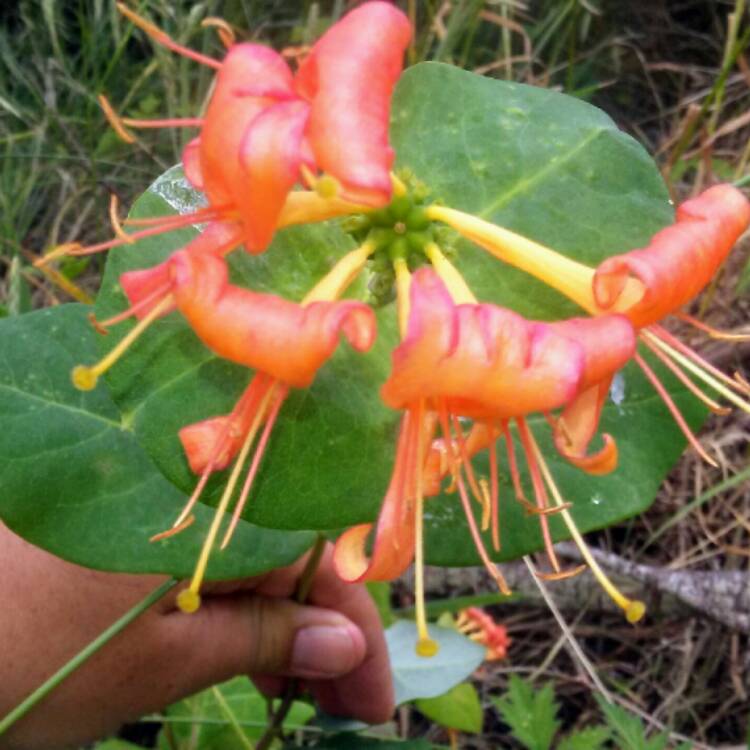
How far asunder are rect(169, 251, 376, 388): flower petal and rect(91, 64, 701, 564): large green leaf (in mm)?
152

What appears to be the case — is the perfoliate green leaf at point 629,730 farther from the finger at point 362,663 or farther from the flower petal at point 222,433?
the flower petal at point 222,433

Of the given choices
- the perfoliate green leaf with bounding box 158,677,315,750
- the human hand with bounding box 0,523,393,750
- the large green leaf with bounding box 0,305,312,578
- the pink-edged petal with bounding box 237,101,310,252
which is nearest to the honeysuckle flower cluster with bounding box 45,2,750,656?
the pink-edged petal with bounding box 237,101,310,252

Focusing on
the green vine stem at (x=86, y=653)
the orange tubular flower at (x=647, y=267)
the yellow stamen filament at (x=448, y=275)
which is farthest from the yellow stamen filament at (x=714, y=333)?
the green vine stem at (x=86, y=653)

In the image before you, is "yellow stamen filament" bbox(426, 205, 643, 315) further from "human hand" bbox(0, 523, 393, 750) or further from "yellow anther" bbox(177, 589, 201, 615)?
"human hand" bbox(0, 523, 393, 750)

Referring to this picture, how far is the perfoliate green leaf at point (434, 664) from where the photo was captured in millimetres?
1080

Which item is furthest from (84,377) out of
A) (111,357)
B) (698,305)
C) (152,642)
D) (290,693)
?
(698,305)

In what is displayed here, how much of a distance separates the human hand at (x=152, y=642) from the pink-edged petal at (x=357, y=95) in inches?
20.8

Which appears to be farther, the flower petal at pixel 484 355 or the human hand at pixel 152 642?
the human hand at pixel 152 642

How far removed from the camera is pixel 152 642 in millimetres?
903

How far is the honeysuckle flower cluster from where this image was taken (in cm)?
45

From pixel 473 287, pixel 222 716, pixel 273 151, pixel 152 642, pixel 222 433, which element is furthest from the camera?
pixel 222 716

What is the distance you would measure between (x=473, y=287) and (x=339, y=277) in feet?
0.43

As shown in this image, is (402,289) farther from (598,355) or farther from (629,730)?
(629,730)

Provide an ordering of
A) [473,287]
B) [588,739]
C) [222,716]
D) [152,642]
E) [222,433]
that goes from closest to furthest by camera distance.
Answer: [222,433], [473,287], [152,642], [588,739], [222,716]
